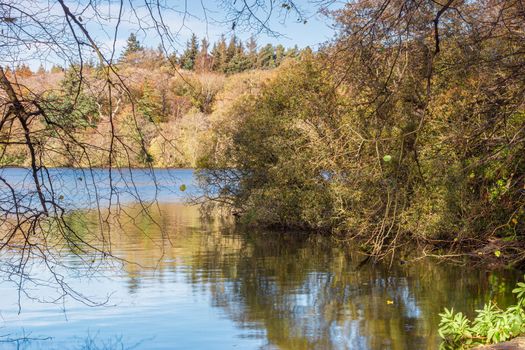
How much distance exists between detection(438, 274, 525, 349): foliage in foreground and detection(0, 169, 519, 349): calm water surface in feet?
1.66

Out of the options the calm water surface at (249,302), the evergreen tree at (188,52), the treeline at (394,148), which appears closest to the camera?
the evergreen tree at (188,52)

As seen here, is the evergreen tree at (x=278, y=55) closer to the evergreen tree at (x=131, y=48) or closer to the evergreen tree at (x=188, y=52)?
the evergreen tree at (x=188, y=52)

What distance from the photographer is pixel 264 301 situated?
1203 cm

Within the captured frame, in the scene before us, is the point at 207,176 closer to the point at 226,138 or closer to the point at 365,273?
the point at 226,138

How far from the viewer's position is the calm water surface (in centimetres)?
959

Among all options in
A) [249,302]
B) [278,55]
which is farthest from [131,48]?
[278,55]

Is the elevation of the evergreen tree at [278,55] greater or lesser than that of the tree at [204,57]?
greater

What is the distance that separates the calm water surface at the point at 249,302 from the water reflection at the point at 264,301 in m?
0.02

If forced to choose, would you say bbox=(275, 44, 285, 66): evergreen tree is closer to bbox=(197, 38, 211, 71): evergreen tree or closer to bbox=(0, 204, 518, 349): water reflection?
bbox=(0, 204, 518, 349): water reflection

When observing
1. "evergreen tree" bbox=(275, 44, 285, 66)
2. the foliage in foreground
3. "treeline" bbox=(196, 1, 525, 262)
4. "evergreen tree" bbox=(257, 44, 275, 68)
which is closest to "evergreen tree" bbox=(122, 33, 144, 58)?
"treeline" bbox=(196, 1, 525, 262)

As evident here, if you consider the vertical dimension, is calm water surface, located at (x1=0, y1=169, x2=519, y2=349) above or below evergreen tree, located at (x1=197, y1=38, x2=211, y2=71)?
below

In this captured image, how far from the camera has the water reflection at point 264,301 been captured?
384 inches

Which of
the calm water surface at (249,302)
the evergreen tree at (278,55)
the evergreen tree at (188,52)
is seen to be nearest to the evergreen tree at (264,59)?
the evergreen tree at (278,55)

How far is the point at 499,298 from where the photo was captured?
12.0m
